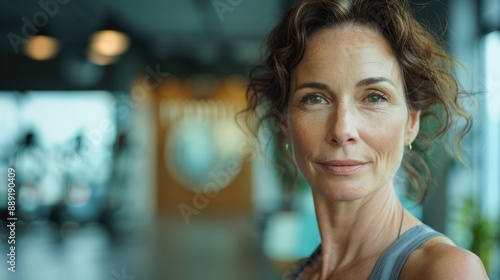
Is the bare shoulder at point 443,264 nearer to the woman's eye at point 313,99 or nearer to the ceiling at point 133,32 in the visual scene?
the woman's eye at point 313,99

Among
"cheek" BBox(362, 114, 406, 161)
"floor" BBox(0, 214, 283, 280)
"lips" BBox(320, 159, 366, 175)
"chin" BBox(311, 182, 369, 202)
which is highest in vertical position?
"cheek" BBox(362, 114, 406, 161)

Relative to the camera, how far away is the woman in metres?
0.84

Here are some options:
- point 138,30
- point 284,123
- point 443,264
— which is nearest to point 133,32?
point 138,30

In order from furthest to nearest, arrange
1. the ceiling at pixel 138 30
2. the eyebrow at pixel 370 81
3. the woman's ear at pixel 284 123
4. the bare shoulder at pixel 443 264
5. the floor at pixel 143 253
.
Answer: the ceiling at pixel 138 30
the floor at pixel 143 253
the woman's ear at pixel 284 123
the eyebrow at pixel 370 81
the bare shoulder at pixel 443 264

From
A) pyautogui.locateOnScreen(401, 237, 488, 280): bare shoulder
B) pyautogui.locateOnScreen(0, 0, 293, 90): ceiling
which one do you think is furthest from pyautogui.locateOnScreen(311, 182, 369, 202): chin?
pyautogui.locateOnScreen(0, 0, 293, 90): ceiling

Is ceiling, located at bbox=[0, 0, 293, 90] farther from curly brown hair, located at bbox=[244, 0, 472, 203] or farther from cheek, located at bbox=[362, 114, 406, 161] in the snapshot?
cheek, located at bbox=[362, 114, 406, 161]

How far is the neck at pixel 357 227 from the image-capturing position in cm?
94

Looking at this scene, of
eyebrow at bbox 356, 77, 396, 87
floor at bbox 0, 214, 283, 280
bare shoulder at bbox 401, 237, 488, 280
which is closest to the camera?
bare shoulder at bbox 401, 237, 488, 280

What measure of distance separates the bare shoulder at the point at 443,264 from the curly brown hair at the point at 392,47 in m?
0.24

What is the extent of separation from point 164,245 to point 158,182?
5.37 metres

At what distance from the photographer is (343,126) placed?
32.7 inches

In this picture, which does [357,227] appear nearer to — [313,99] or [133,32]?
[313,99]

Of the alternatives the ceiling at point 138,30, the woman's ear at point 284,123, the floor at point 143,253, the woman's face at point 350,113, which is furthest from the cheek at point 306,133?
the ceiling at point 138,30

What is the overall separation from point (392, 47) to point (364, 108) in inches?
3.9
